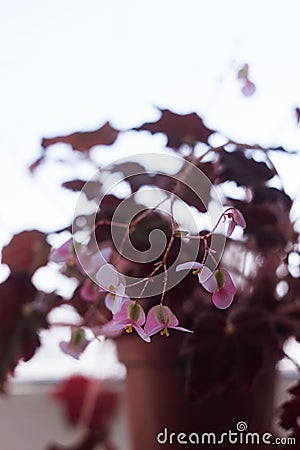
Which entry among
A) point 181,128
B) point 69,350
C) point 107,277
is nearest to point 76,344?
point 69,350

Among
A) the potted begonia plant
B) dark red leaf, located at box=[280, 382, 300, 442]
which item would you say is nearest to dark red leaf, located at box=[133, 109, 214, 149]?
the potted begonia plant

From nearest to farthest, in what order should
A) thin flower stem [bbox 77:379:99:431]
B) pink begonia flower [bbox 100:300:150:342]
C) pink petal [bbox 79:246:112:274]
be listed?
pink begonia flower [bbox 100:300:150:342], pink petal [bbox 79:246:112:274], thin flower stem [bbox 77:379:99:431]

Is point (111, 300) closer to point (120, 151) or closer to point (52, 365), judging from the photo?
point (120, 151)

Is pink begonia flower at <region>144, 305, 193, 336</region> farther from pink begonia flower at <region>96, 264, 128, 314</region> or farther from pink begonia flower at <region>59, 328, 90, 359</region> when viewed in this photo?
pink begonia flower at <region>59, 328, 90, 359</region>

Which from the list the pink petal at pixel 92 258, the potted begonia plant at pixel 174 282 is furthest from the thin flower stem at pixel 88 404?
the pink petal at pixel 92 258

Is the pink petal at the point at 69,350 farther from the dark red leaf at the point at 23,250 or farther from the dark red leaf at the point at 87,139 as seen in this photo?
the dark red leaf at the point at 87,139

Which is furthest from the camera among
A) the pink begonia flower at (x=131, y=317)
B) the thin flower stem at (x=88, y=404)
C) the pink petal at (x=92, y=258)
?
the thin flower stem at (x=88, y=404)
